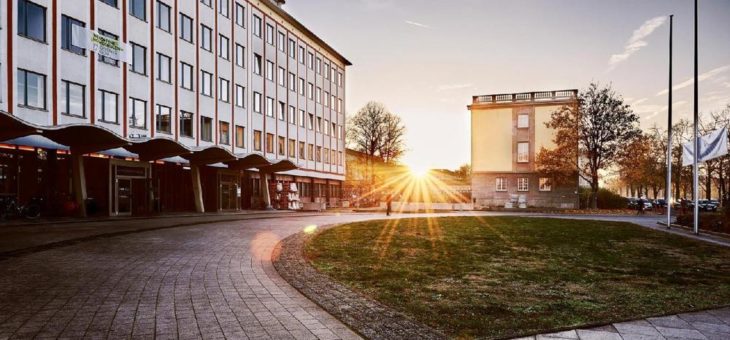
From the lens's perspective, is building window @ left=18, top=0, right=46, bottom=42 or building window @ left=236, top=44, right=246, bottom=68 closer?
building window @ left=18, top=0, right=46, bottom=42

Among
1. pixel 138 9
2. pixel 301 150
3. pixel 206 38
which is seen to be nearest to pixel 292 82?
pixel 301 150

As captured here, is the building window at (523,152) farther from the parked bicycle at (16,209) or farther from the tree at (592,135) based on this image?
the parked bicycle at (16,209)

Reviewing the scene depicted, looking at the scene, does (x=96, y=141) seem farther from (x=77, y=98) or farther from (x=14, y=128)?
(x=77, y=98)

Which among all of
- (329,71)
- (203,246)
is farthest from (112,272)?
(329,71)

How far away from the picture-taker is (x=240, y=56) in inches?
1660

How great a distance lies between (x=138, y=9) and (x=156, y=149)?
9.74 m

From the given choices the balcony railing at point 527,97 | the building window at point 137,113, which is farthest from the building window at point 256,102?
the balcony railing at point 527,97

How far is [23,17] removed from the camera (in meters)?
23.9

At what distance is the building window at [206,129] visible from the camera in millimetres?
37156

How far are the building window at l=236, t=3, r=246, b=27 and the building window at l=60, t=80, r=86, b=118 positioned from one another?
17180 millimetres

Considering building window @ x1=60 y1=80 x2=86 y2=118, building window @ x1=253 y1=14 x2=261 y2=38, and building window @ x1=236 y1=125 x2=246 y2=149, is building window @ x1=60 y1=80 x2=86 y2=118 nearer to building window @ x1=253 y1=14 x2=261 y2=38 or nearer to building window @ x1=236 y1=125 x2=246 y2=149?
building window @ x1=236 y1=125 x2=246 y2=149

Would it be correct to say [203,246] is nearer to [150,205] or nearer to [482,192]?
[150,205]

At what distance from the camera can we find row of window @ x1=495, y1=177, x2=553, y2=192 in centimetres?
5197

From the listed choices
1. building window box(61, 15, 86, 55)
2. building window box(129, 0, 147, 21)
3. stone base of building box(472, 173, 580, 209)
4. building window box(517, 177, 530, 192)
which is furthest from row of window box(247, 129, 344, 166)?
building window box(517, 177, 530, 192)
